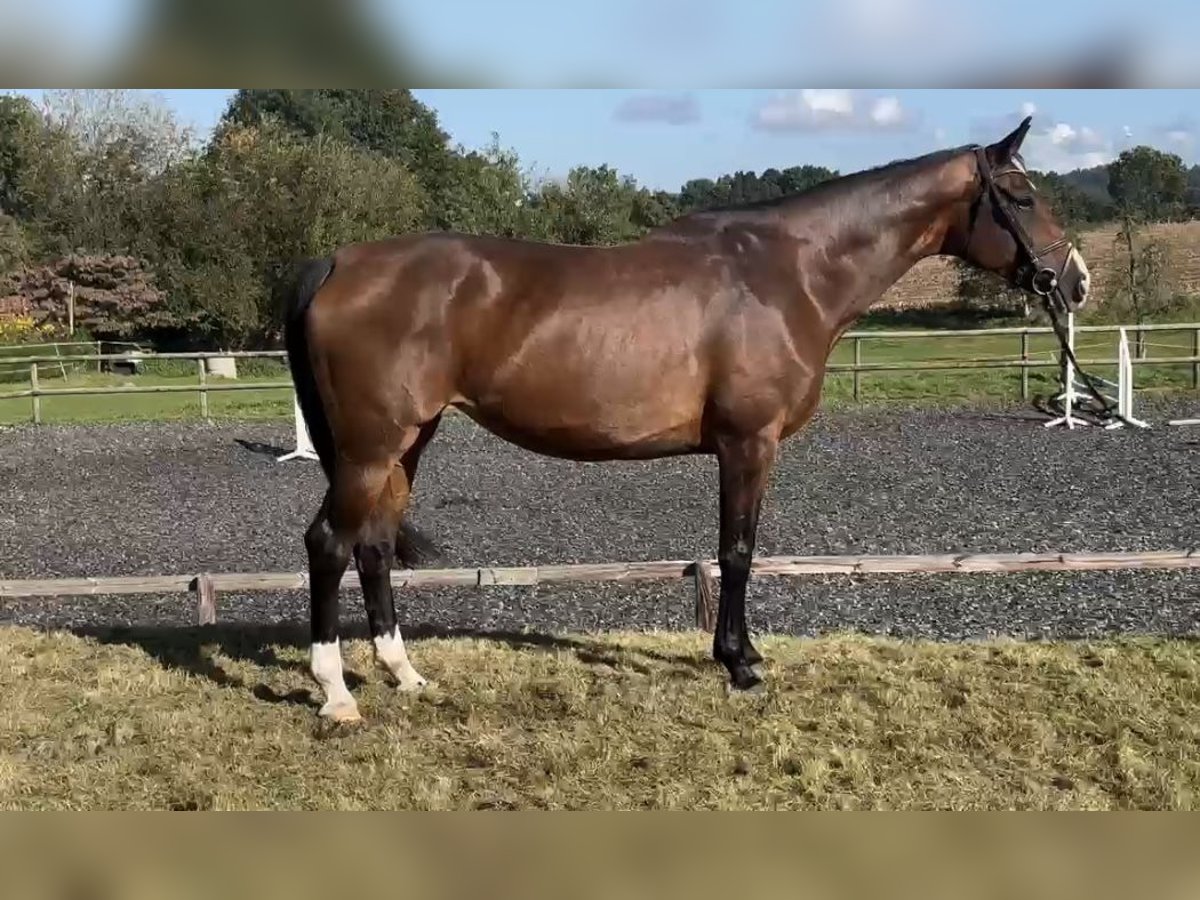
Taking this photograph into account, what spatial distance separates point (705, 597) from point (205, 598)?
2.51 meters

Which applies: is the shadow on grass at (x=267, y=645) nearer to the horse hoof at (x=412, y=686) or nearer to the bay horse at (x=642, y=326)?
the horse hoof at (x=412, y=686)

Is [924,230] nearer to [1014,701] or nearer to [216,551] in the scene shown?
[1014,701]

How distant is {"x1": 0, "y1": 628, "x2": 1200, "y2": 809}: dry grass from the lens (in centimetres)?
328

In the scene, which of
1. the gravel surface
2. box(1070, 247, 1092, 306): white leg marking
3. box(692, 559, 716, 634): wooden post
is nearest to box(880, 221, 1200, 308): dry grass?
the gravel surface

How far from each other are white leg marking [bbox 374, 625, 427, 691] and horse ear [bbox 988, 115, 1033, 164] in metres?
3.06

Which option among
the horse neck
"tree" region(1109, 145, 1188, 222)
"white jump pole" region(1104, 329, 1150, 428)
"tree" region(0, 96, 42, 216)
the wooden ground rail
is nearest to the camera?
the horse neck

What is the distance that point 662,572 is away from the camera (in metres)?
5.15

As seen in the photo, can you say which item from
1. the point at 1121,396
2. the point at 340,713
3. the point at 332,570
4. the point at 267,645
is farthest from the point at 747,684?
the point at 1121,396

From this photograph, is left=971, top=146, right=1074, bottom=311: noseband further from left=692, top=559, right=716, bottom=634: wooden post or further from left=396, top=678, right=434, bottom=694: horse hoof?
left=396, top=678, right=434, bottom=694: horse hoof

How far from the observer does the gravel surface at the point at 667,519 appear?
6.04m

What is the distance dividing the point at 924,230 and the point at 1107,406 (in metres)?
1.42

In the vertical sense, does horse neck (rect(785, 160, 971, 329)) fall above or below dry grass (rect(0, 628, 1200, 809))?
above

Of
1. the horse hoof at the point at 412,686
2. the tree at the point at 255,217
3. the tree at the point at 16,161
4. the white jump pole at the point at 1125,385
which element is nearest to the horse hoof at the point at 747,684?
the horse hoof at the point at 412,686

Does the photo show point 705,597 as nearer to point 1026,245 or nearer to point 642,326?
point 642,326
